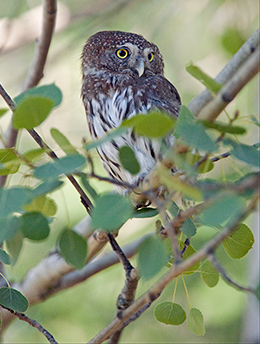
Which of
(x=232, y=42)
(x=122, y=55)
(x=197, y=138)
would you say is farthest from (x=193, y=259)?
(x=122, y=55)

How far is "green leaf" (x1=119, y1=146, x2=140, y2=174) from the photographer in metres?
0.77

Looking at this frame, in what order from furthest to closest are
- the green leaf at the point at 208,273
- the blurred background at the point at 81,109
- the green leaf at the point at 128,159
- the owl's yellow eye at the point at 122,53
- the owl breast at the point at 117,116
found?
1. the blurred background at the point at 81,109
2. the owl's yellow eye at the point at 122,53
3. the owl breast at the point at 117,116
4. the green leaf at the point at 208,273
5. the green leaf at the point at 128,159

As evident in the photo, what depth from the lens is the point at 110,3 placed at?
3.19 m

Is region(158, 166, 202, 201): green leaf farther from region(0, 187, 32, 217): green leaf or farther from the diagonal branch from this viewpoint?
the diagonal branch

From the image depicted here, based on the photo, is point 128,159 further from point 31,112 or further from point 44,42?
point 44,42

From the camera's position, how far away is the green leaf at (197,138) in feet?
2.00

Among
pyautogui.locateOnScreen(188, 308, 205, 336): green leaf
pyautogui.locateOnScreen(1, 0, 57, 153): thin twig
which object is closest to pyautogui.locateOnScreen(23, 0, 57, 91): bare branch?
pyautogui.locateOnScreen(1, 0, 57, 153): thin twig

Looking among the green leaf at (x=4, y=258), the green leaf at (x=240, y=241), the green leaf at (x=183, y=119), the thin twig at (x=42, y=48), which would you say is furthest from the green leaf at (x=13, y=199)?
the thin twig at (x=42, y=48)

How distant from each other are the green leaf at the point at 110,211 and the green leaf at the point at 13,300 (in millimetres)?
471

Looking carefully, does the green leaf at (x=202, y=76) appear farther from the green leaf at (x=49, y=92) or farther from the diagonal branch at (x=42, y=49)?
the diagonal branch at (x=42, y=49)

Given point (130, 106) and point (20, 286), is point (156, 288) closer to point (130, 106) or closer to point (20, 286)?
point (130, 106)

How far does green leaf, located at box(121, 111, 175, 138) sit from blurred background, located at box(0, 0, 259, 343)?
1939 mm

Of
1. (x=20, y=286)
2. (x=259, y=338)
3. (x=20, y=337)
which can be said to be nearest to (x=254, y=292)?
(x=20, y=286)

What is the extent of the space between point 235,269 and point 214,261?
226 cm
